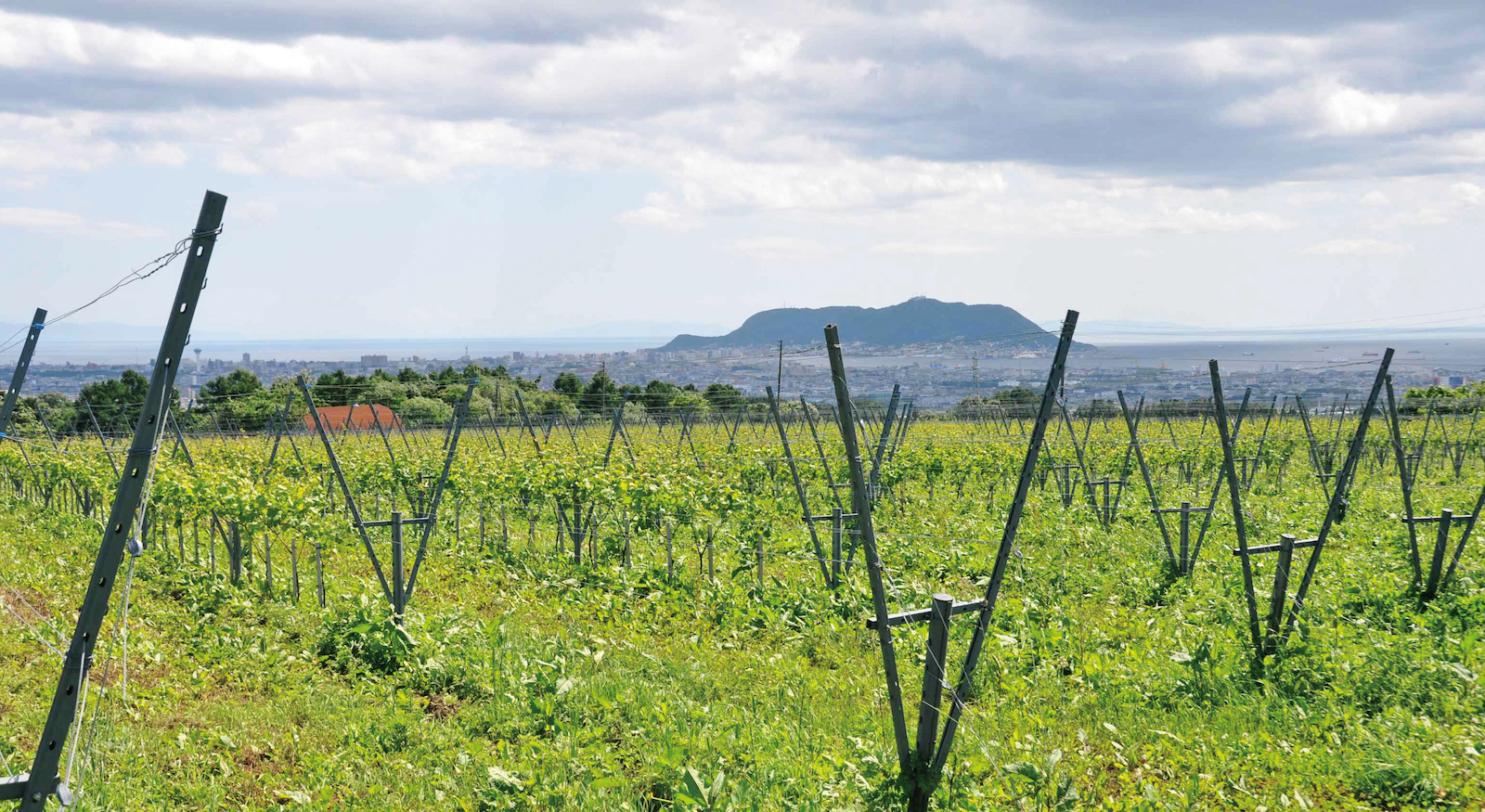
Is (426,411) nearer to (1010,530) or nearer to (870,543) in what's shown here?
(870,543)

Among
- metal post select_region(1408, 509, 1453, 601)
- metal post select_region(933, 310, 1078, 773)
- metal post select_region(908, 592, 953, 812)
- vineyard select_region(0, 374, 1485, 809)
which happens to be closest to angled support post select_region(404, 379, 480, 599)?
vineyard select_region(0, 374, 1485, 809)

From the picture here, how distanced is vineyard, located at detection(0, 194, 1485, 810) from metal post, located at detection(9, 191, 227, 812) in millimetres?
17

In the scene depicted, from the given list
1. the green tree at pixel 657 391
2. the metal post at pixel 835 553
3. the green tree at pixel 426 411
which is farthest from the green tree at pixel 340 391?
the metal post at pixel 835 553

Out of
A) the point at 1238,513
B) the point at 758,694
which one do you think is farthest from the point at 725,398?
the point at 1238,513

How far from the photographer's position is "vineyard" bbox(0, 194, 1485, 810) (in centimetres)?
498

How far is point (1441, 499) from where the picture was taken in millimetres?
15117

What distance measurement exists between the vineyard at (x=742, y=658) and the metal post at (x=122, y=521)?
17 millimetres

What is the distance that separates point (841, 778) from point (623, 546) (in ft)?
23.0

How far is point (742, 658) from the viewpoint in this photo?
7.72 meters

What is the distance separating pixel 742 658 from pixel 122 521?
537 cm

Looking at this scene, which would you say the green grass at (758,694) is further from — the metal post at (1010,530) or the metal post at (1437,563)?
the metal post at (1010,530)

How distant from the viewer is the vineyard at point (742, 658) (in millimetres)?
4977

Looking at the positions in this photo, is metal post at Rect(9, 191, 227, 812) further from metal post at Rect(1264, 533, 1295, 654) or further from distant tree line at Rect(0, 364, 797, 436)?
distant tree line at Rect(0, 364, 797, 436)

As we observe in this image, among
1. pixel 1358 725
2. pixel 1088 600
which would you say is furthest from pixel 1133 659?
pixel 1088 600
